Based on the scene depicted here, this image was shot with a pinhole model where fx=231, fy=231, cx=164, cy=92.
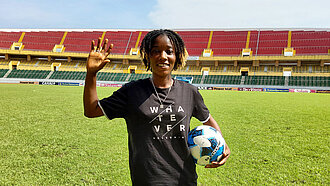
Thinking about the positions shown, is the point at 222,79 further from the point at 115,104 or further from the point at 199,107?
the point at 115,104

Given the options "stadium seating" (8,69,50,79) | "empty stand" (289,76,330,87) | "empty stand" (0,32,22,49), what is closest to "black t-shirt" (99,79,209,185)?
"empty stand" (289,76,330,87)

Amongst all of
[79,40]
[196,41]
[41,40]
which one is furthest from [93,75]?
[41,40]

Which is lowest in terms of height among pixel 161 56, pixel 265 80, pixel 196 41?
pixel 161 56

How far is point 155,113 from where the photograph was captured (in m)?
1.57

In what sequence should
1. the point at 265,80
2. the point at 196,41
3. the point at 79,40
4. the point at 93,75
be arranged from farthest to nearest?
the point at 79,40 → the point at 196,41 → the point at 265,80 → the point at 93,75

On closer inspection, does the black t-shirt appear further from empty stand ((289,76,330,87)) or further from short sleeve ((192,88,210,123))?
empty stand ((289,76,330,87))

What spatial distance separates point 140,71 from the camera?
39219 mm

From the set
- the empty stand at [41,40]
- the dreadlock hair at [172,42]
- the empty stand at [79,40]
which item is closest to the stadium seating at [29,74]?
the empty stand at [41,40]

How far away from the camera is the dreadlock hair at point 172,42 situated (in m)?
1.70

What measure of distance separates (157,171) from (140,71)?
3813cm

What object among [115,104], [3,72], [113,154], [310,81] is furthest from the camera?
[3,72]

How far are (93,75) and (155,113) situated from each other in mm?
477

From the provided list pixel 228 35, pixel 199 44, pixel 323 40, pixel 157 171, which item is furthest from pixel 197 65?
pixel 157 171

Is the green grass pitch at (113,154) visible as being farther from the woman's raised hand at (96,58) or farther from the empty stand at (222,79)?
the empty stand at (222,79)
